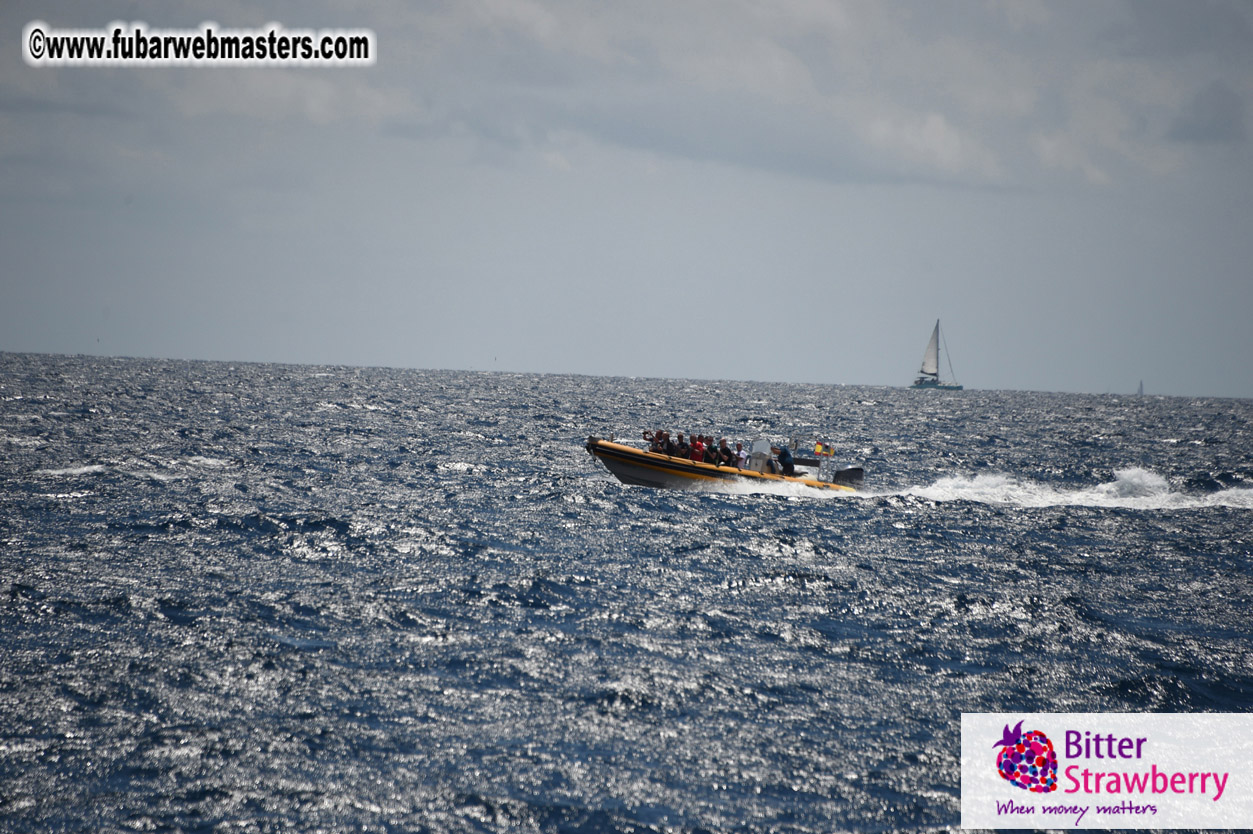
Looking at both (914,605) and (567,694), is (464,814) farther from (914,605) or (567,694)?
(914,605)

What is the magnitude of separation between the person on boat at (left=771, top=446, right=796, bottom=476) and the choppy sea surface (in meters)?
0.69

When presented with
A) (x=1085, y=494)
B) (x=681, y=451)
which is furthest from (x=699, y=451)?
(x=1085, y=494)

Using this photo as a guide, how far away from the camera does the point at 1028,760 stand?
9875 mm

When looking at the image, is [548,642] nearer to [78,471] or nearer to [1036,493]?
[78,471]

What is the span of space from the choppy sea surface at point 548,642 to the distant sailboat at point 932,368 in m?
145

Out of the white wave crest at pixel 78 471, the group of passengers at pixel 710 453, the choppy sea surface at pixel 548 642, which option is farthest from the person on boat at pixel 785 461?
the white wave crest at pixel 78 471

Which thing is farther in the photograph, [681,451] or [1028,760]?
[681,451]

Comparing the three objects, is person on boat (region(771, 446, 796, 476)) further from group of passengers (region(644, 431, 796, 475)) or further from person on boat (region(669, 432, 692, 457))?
person on boat (region(669, 432, 692, 457))

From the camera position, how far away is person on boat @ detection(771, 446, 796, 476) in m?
28.8

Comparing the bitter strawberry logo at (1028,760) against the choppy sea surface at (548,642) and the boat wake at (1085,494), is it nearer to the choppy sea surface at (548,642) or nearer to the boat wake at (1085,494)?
the choppy sea surface at (548,642)

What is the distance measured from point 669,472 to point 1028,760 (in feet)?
61.1

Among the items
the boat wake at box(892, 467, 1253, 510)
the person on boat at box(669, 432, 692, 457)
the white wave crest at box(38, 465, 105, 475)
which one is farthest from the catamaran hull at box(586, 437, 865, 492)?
the white wave crest at box(38, 465, 105, 475)

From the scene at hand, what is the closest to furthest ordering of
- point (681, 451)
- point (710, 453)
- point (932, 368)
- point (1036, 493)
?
point (710, 453), point (681, 451), point (1036, 493), point (932, 368)

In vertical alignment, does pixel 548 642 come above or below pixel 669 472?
below
